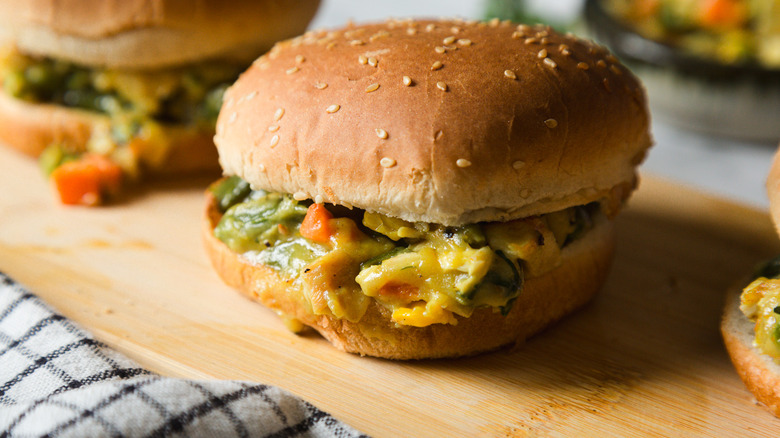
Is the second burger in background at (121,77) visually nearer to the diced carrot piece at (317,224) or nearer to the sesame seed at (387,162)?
the diced carrot piece at (317,224)

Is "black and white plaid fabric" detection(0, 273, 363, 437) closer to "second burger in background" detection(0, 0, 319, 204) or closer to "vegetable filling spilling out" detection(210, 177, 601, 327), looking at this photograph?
"vegetable filling spilling out" detection(210, 177, 601, 327)

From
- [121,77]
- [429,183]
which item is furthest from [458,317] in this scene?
[121,77]

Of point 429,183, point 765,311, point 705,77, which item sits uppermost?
point 429,183

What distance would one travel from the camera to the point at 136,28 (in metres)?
4.18

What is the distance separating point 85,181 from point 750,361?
3478mm

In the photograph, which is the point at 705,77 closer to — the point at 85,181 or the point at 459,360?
the point at 459,360

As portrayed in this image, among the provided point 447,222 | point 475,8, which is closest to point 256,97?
point 447,222

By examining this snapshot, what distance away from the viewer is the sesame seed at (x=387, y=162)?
278cm

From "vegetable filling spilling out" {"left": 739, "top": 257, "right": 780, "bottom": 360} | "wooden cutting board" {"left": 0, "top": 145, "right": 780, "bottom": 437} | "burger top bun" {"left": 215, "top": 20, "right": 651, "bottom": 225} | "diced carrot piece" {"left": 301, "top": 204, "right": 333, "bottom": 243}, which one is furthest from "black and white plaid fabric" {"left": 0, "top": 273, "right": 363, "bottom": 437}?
"vegetable filling spilling out" {"left": 739, "top": 257, "right": 780, "bottom": 360}

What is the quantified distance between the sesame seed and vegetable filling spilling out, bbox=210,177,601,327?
0.76 feet

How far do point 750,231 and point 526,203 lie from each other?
207 cm

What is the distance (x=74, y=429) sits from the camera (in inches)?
90.5

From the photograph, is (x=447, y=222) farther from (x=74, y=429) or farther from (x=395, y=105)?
(x=74, y=429)

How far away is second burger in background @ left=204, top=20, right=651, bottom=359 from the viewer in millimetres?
2799
